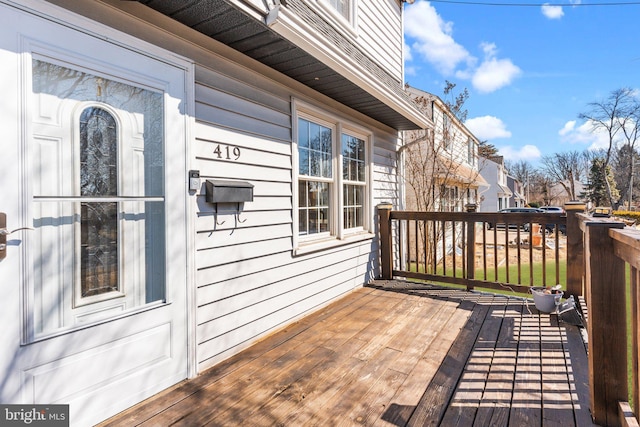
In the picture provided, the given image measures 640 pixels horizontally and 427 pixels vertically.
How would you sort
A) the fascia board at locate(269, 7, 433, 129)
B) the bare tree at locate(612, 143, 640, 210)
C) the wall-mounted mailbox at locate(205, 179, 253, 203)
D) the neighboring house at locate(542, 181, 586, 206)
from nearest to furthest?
the fascia board at locate(269, 7, 433, 129) → the wall-mounted mailbox at locate(205, 179, 253, 203) → the bare tree at locate(612, 143, 640, 210) → the neighboring house at locate(542, 181, 586, 206)

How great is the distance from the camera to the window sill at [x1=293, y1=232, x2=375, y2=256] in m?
3.43

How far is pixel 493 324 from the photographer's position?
3.20m

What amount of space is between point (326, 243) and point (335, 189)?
0.74m

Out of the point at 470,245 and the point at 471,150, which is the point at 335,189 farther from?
the point at 471,150

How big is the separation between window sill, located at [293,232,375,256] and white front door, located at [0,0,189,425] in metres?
1.41

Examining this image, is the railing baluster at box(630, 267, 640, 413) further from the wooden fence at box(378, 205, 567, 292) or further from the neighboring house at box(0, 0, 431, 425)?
the neighboring house at box(0, 0, 431, 425)

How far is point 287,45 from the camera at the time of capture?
8.33 feet

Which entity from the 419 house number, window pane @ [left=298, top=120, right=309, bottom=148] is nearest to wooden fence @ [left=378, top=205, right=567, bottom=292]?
window pane @ [left=298, top=120, right=309, bottom=148]

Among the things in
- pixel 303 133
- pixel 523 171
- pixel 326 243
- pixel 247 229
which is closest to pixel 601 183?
pixel 523 171

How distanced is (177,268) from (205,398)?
33.2 inches

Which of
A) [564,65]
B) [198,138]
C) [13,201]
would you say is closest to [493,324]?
[198,138]

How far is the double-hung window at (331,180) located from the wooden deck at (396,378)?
110cm

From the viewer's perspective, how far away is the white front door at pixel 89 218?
153 centimetres

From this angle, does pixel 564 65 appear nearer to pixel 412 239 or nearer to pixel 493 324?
pixel 412 239
